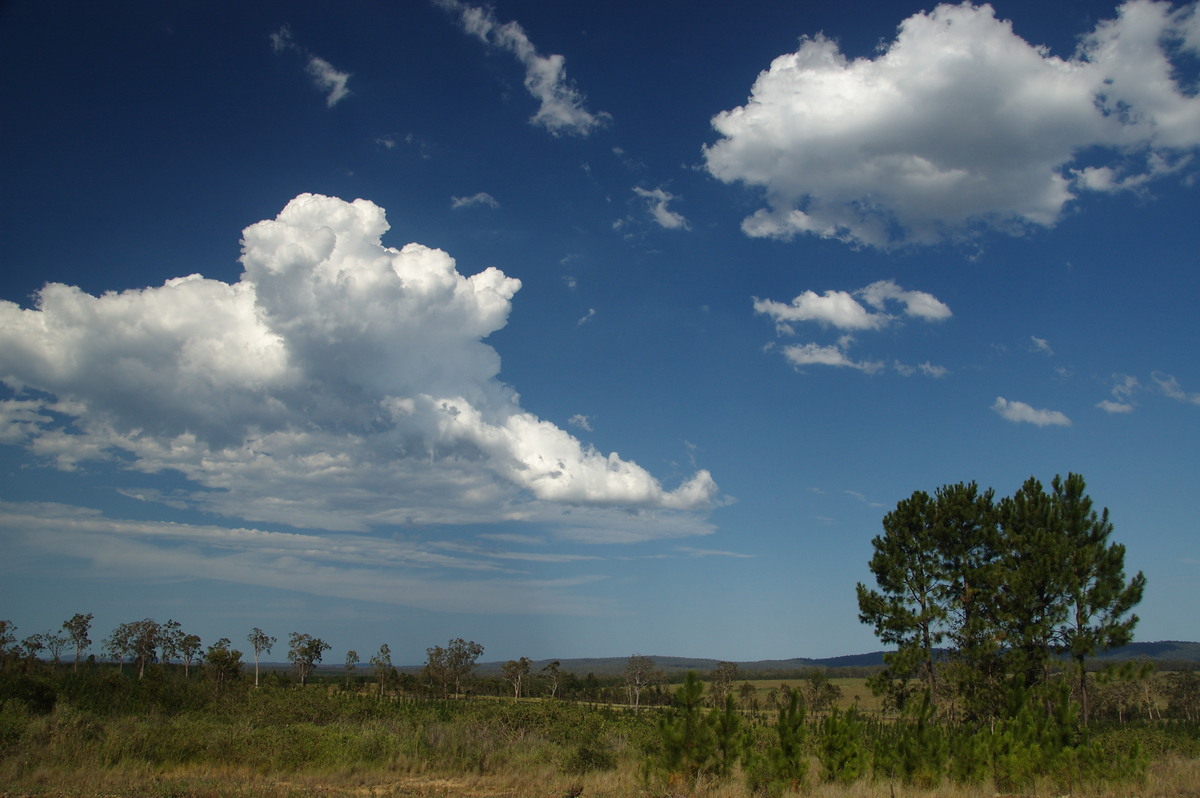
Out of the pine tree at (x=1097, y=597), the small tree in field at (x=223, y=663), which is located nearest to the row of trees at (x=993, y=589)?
the pine tree at (x=1097, y=597)

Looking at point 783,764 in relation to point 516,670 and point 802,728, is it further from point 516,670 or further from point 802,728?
point 516,670

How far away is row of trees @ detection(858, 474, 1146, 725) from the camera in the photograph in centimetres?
2438

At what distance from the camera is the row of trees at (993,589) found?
24.4 metres

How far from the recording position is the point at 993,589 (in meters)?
26.2

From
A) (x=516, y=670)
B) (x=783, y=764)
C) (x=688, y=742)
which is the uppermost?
(x=688, y=742)

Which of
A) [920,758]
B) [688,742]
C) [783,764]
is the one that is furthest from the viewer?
[920,758]

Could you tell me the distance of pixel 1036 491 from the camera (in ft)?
86.3

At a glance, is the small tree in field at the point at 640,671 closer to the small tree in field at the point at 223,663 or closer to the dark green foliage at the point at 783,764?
the small tree in field at the point at 223,663

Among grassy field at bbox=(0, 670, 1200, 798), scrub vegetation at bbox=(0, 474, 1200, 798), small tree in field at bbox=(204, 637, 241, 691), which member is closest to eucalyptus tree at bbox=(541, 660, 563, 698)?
small tree in field at bbox=(204, 637, 241, 691)

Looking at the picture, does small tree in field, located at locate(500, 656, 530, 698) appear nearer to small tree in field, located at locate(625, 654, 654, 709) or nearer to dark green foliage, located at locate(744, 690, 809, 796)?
small tree in field, located at locate(625, 654, 654, 709)

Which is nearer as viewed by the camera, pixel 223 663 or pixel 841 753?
pixel 841 753

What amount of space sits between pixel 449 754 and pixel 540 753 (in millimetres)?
3106

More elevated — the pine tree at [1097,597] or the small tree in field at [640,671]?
the pine tree at [1097,597]

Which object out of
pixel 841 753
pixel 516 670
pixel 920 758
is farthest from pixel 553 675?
pixel 920 758
